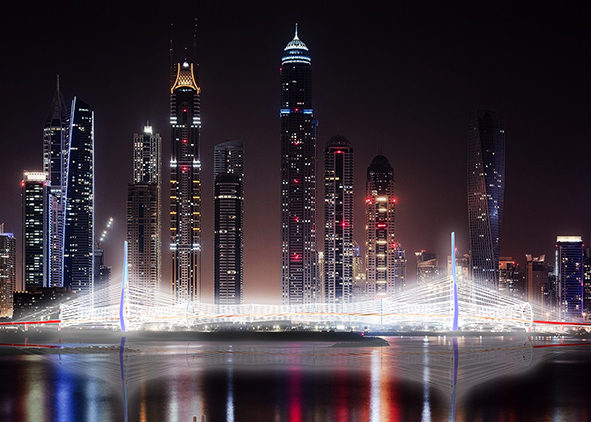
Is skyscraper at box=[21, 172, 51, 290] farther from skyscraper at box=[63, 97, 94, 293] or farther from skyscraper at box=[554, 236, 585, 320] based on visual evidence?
skyscraper at box=[554, 236, 585, 320]

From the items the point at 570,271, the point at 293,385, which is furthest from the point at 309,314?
the point at 293,385

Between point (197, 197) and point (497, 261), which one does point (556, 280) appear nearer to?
point (497, 261)

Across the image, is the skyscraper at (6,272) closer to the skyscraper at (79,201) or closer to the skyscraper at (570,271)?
the skyscraper at (79,201)

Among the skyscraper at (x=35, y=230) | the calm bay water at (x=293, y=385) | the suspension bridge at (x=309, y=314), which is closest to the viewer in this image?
the calm bay water at (x=293, y=385)

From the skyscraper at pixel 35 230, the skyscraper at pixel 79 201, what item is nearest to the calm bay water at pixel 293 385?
the skyscraper at pixel 35 230

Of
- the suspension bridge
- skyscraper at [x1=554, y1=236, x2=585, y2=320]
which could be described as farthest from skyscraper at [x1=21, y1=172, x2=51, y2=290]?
skyscraper at [x1=554, y1=236, x2=585, y2=320]

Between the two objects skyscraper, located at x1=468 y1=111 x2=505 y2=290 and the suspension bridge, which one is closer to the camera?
the suspension bridge
